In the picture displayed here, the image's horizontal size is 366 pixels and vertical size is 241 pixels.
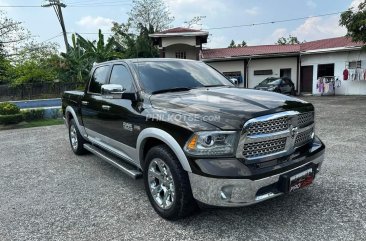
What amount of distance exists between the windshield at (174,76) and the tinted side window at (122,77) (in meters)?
0.19

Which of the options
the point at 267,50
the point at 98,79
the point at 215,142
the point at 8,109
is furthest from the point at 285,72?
the point at 215,142

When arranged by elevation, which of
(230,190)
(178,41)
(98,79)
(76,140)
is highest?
(178,41)

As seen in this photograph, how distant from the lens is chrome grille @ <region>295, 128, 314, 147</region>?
3.41 m

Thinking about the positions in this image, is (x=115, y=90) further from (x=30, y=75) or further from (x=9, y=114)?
(x=30, y=75)

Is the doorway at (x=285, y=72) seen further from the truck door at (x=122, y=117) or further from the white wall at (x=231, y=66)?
the truck door at (x=122, y=117)

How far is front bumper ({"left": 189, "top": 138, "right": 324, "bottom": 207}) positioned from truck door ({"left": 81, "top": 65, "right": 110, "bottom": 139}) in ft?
8.33

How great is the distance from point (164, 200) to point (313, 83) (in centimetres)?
2161

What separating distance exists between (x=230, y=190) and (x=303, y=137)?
1.24 meters

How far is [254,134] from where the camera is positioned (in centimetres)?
296

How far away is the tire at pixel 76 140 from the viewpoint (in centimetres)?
635

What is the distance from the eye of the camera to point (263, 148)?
10.1 feet

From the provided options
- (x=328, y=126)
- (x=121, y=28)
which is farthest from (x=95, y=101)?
(x=121, y=28)

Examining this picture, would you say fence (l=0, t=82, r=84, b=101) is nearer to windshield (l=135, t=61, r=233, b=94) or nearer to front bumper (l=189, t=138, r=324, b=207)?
windshield (l=135, t=61, r=233, b=94)

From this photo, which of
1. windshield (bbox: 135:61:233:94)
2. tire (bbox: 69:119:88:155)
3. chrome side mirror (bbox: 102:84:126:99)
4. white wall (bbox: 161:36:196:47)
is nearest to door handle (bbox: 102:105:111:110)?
chrome side mirror (bbox: 102:84:126:99)
